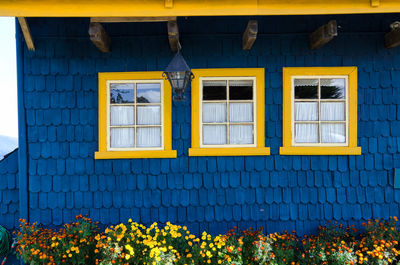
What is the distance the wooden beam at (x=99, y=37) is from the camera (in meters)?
2.88

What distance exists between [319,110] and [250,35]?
4.54 ft

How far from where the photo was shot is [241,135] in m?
3.43

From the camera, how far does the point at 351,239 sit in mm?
3295

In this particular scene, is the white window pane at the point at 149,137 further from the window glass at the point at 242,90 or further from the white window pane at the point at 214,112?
the window glass at the point at 242,90

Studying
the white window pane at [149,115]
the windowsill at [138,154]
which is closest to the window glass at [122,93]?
the white window pane at [149,115]

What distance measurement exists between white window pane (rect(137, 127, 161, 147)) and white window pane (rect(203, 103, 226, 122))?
0.66m

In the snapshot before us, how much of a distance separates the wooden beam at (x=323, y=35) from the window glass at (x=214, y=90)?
4.08 feet

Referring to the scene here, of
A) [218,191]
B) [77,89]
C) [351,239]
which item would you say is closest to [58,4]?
[77,89]

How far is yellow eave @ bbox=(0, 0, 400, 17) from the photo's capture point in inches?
107

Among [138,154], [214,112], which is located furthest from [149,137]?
[214,112]

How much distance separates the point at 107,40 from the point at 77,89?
75 cm

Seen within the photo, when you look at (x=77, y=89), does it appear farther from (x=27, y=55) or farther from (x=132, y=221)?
(x=132, y=221)

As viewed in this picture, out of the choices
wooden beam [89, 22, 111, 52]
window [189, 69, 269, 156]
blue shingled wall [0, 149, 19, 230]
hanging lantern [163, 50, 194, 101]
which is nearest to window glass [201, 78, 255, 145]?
window [189, 69, 269, 156]

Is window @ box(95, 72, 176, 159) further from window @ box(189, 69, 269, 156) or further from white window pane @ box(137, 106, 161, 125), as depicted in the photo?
window @ box(189, 69, 269, 156)
